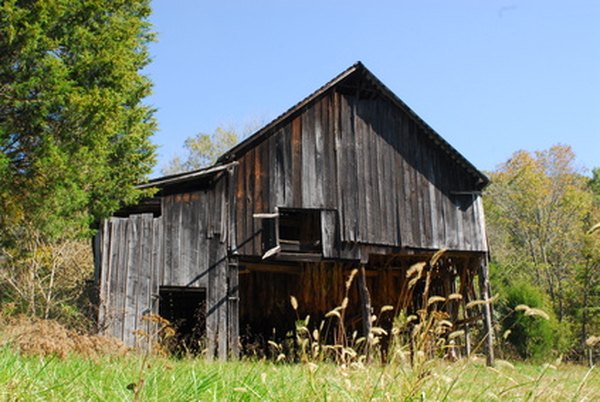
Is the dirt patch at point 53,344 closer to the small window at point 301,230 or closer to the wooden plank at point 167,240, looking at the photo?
the wooden plank at point 167,240

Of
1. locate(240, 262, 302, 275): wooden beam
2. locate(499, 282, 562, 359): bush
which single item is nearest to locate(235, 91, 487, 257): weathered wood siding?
locate(240, 262, 302, 275): wooden beam

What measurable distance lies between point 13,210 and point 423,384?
12.9 meters

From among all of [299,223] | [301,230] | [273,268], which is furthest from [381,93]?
[273,268]

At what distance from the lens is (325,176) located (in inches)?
701

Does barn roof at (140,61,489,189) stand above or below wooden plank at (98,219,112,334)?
above

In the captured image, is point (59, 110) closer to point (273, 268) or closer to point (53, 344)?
point (273, 268)

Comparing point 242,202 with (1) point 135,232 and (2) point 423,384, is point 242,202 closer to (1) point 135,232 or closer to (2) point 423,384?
(1) point 135,232

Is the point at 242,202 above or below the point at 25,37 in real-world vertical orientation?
below

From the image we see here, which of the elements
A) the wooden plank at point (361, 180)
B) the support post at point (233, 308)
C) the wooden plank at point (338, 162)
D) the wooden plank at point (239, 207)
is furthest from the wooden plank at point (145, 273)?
the wooden plank at point (361, 180)

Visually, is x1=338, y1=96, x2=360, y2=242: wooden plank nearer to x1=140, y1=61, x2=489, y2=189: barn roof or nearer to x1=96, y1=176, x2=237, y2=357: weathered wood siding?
x1=140, y1=61, x2=489, y2=189: barn roof

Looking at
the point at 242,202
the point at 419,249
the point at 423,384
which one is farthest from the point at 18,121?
the point at 423,384

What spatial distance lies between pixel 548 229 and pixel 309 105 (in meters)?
26.3

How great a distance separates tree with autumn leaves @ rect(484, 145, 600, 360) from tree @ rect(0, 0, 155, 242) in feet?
88.9

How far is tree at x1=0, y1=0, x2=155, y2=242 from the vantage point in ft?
43.7
